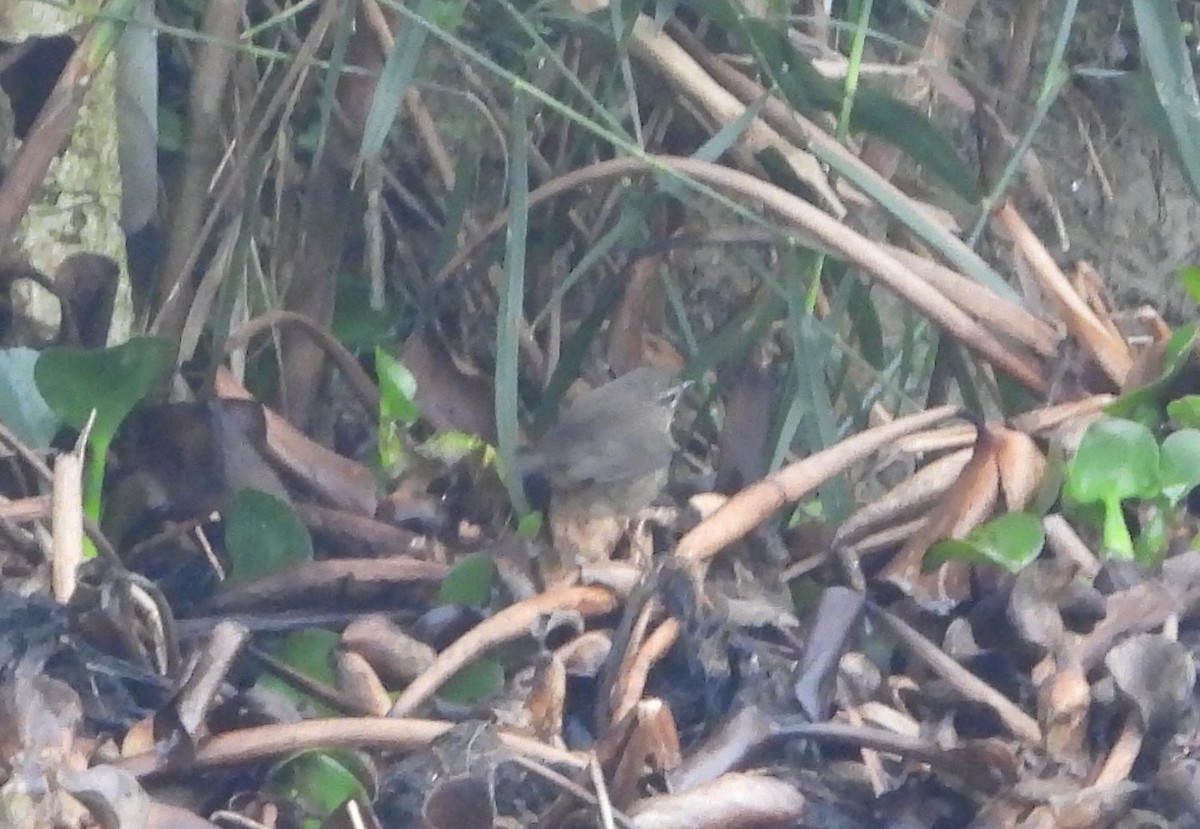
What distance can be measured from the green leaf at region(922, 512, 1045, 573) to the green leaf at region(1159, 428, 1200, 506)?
0.07m

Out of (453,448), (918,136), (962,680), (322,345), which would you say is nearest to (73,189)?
(322,345)

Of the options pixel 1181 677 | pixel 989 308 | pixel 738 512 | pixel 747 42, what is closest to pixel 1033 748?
pixel 1181 677

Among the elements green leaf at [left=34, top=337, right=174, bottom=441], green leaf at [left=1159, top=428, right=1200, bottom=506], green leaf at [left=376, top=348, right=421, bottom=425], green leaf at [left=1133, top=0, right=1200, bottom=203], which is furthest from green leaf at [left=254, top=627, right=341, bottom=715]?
green leaf at [left=1133, top=0, right=1200, bottom=203]

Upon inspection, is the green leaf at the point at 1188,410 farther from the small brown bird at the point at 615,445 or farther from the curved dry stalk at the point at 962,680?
the small brown bird at the point at 615,445

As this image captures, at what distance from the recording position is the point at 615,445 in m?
0.96

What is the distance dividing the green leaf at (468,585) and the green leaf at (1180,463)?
1.07ft

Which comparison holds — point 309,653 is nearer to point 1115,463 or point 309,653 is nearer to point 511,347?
point 511,347

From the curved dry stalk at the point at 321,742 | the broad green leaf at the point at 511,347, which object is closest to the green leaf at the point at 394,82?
the broad green leaf at the point at 511,347

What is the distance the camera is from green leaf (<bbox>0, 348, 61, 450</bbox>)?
2.58 feet

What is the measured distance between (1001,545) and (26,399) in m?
0.49

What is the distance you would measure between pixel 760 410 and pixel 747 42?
0.23m

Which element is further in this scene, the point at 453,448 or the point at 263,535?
the point at 453,448

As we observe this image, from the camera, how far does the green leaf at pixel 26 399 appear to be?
2.58 feet

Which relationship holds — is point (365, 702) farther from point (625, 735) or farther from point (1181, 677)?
point (1181, 677)
